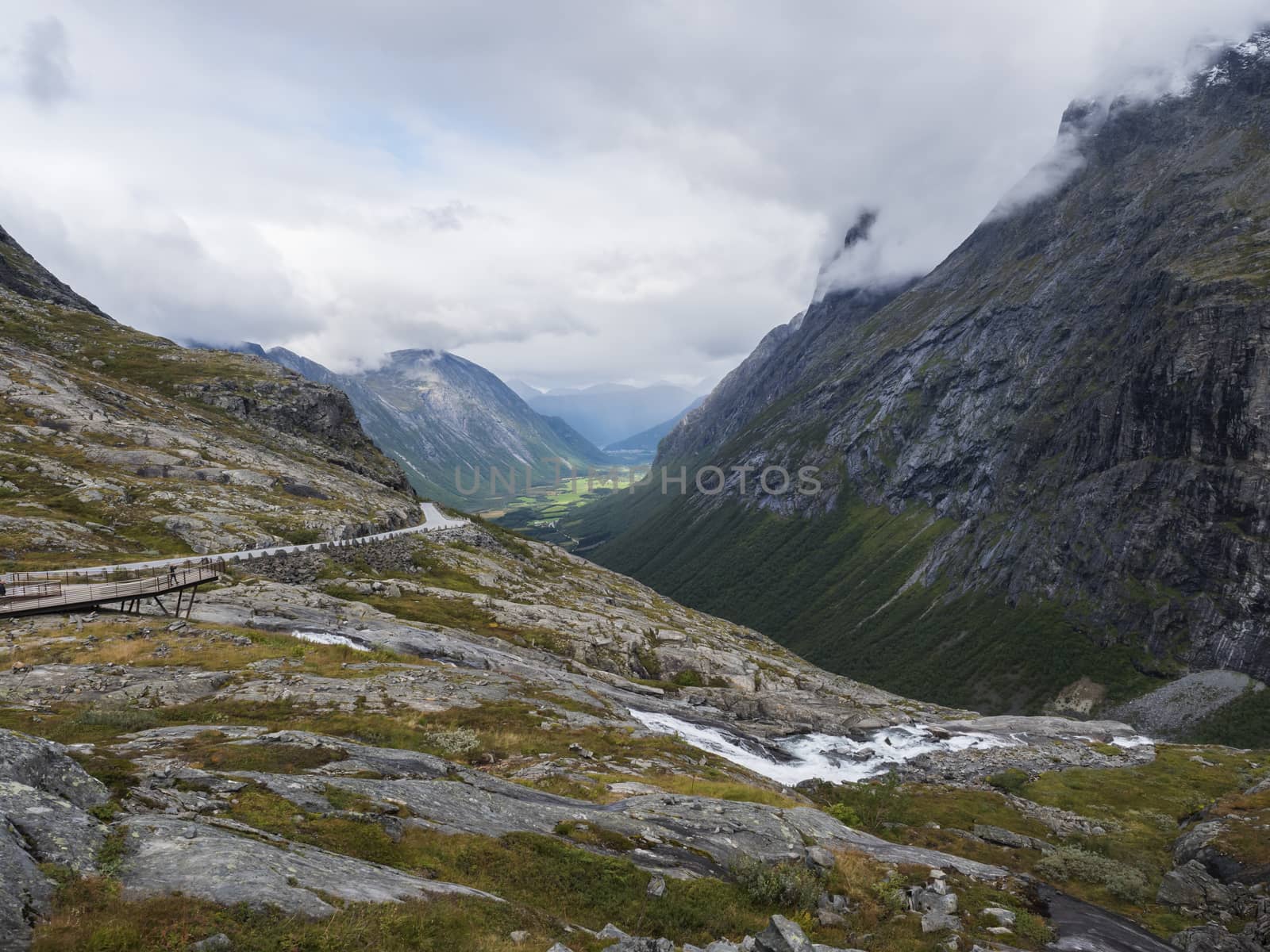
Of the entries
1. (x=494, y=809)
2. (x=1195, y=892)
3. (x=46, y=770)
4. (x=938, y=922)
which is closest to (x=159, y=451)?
(x=494, y=809)

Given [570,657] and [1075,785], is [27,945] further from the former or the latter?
[1075,785]

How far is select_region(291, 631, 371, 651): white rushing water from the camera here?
170ft

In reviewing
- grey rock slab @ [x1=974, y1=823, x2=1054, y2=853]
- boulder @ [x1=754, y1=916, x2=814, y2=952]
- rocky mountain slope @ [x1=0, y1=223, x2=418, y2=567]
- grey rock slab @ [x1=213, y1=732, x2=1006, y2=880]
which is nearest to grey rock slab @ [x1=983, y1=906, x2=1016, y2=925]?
grey rock slab @ [x1=213, y1=732, x2=1006, y2=880]

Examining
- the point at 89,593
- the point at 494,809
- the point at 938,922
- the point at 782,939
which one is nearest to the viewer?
the point at 782,939

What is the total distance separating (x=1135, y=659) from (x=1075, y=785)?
558 ft

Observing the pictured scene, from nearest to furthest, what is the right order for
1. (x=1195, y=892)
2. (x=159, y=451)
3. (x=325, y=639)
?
(x=1195, y=892) < (x=325, y=639) < (x=159, y=451)

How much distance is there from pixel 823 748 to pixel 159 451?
110m

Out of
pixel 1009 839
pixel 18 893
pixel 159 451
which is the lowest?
pixel 1009 839

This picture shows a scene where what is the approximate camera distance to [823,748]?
6994 cm

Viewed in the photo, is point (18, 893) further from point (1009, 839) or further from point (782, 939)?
point (1009, 839)

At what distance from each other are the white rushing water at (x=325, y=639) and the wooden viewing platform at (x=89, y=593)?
330 inches

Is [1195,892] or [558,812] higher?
[558,812]

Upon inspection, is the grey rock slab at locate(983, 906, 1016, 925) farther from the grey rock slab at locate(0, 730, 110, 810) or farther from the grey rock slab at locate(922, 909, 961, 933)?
the grey rock slab at locate(0, 730, 110, 810)

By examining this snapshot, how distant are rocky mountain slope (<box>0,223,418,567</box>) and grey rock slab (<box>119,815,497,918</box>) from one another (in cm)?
6064
